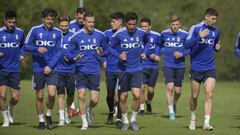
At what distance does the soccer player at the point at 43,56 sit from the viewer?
1944 centimetres

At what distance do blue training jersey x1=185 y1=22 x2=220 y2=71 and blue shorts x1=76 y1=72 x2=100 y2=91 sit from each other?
2425 millimetres

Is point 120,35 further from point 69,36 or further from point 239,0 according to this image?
point 239,0

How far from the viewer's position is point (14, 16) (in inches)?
787

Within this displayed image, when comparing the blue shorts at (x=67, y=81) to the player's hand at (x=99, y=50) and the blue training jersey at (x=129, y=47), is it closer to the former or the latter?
the player's hand at (x=99, y=50)

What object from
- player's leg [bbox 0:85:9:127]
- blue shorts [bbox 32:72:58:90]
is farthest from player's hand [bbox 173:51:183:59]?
player's leg [bbox 0:85:9:127]

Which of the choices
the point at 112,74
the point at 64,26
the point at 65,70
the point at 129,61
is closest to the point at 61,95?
the point at 65,70

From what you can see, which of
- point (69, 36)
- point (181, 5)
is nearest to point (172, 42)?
point (69, 36)

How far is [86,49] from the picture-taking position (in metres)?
19.4

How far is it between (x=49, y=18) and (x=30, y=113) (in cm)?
587

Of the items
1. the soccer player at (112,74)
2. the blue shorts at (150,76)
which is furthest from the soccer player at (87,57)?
the blue shorts at (150,76)

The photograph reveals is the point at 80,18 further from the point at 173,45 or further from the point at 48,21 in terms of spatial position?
the point at 173,45

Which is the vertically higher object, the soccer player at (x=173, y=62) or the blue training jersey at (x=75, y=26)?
the blue training jersey at (x=75, y=26)

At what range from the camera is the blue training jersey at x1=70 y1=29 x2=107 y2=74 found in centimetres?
1942

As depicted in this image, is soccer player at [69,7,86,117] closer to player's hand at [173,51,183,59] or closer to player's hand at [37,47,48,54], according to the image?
player's hand at [37,47,48,54]
